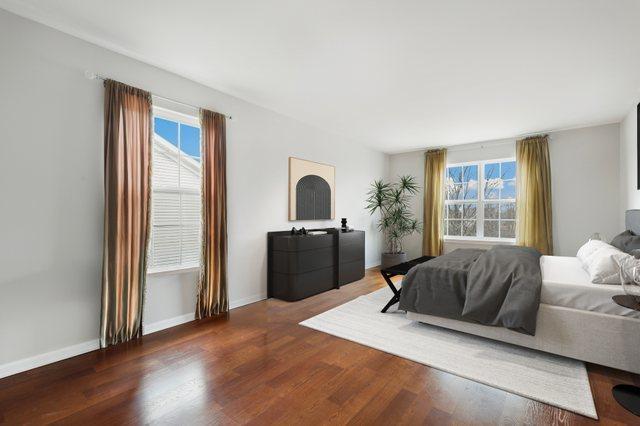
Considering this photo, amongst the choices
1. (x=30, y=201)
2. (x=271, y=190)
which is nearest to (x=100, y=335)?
(x=30, y=201)

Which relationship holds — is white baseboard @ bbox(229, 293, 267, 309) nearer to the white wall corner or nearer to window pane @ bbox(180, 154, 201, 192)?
window pane @ bbox(180, 154, 201, 192)

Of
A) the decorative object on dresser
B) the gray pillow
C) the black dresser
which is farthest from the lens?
the decorative object on dresser

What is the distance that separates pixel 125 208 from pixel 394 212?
4718 mm

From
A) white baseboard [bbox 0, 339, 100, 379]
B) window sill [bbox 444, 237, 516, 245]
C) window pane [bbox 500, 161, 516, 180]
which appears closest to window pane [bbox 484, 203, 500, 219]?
window sill [bbox 444, 237, 516, 245]

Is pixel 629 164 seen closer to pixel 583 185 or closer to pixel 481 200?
pixel 583 185

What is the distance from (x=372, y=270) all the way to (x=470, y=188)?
8.24ft

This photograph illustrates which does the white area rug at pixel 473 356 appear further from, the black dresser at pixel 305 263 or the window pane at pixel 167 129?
the window pane at pixel 167 129

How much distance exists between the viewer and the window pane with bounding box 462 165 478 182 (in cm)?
591

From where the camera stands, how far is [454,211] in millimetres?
6145

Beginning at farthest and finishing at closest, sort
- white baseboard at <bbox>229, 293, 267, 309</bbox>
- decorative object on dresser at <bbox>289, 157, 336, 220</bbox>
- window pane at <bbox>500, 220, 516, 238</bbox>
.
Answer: window pane at <bbox>500, 220, 516, 238</bbox>
decorative object on dresser at <bbox>289, 157, 336, 220</bbox>
white baseboard at <bbox>229, 293, 267, 309</bbox>

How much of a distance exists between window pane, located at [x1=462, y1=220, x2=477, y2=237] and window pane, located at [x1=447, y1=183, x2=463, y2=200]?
502 mm

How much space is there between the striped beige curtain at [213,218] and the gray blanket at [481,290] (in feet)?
6.47

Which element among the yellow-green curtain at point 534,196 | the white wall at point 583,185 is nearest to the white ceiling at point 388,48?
the white wall at point 583,185

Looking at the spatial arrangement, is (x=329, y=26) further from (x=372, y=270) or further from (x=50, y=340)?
(x=372, y=270)
